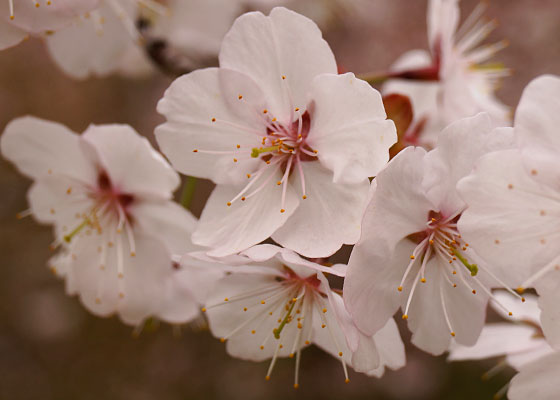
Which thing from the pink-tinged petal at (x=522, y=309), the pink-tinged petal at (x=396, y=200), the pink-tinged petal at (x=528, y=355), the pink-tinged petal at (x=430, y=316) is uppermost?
the pink-tinged petal at (x=396, y=200)

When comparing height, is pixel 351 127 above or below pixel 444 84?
above

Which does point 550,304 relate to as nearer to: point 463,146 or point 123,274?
point 463,146

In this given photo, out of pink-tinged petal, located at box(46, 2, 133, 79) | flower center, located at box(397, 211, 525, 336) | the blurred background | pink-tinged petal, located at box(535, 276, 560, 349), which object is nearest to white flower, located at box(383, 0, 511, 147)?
flower center, located at box(397, 211, 525, 336)

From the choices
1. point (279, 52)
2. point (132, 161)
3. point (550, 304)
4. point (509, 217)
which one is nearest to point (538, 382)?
point (550, 304)

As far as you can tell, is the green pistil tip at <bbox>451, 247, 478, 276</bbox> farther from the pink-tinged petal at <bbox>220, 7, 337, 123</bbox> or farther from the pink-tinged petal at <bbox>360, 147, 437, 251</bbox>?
the pink-tinged petal at <bbox>220, 7, 337, 123</bbox>

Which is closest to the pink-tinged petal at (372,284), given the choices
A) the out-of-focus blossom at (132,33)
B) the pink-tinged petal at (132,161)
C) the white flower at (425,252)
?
the white flower at (425,252)

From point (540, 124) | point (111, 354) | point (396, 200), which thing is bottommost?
point (111, 354)

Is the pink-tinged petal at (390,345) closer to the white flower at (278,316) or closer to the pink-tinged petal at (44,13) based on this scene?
the white flower at (278,316)
